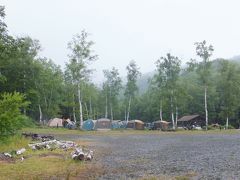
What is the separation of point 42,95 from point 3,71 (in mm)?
18024

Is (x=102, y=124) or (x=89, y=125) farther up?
(x=102, y=124)

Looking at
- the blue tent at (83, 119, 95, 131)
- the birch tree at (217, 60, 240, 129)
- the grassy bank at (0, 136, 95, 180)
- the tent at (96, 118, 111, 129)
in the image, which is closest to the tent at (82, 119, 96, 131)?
the blue tent at (83, 119, 95, 131)

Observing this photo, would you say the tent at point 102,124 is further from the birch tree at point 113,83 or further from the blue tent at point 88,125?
the birch tree at point 113,83

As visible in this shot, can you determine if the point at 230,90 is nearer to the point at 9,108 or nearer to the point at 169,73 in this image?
the point at 169,73

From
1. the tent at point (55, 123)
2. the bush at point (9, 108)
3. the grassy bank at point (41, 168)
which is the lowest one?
the grassy bank at point (41, 168)

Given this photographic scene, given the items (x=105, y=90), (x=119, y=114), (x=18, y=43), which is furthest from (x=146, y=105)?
(x=18, y=43)

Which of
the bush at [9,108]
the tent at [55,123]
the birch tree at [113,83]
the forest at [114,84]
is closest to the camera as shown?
the bush at [9,108]

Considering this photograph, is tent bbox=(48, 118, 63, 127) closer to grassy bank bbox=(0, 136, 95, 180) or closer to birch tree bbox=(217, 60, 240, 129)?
birch tree bbox=(217, 60, 240, 129)

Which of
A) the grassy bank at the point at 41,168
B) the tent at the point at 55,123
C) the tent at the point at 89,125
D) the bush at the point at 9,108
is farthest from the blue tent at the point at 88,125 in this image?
the bush at the point at 9,108

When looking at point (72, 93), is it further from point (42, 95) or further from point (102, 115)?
point (102, 115)

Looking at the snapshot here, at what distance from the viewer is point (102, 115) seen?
145 m

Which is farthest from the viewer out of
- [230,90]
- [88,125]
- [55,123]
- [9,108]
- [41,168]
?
[55,123]

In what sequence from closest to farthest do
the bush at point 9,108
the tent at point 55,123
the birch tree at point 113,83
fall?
the bush at point 9,108 → the tent at point 55,123 → the birch tree at point 113,83

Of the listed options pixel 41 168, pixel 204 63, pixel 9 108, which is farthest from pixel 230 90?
pixel 9 108
